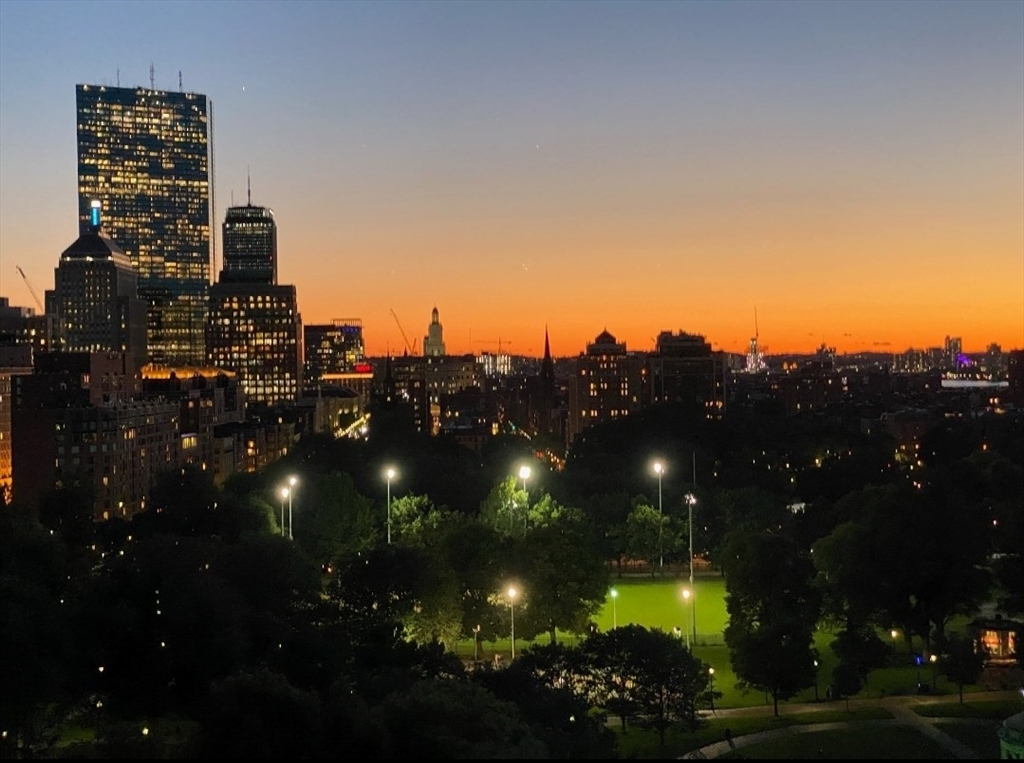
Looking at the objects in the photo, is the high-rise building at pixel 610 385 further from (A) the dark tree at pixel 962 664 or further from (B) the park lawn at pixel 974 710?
(B) the park lawn at pixel 974 710

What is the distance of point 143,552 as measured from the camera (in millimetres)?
43312

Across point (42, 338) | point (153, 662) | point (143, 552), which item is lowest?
point (153, 662)

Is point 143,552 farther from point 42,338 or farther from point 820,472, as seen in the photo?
point 42,338

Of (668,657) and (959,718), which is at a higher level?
(668,657)

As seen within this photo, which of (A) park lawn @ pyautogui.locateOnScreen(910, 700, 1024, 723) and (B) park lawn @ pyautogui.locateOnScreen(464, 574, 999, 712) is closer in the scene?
(A) park lawn @ pyautogui.locateOnScreen(910, 700, 1024, 723)

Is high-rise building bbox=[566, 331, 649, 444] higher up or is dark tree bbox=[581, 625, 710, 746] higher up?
high-rise building bbox=[566, 331, 649, 444]

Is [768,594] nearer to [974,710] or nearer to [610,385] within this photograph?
[974,710]

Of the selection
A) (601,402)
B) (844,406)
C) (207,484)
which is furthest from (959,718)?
(844,406)

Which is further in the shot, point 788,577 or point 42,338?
point 42,338

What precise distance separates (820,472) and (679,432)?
38439 millimetres

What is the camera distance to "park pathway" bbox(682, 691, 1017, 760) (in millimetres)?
34406

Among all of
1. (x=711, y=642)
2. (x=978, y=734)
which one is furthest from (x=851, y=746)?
(x=711, y=642)

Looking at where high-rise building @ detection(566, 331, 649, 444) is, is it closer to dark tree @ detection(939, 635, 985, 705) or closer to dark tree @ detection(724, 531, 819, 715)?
dark tree @ detection(724, 531, 819, 715)

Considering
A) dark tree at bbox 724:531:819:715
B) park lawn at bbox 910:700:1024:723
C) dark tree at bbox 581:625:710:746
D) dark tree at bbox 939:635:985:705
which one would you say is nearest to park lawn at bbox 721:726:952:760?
dark tree at bbox 581:625:710:746
